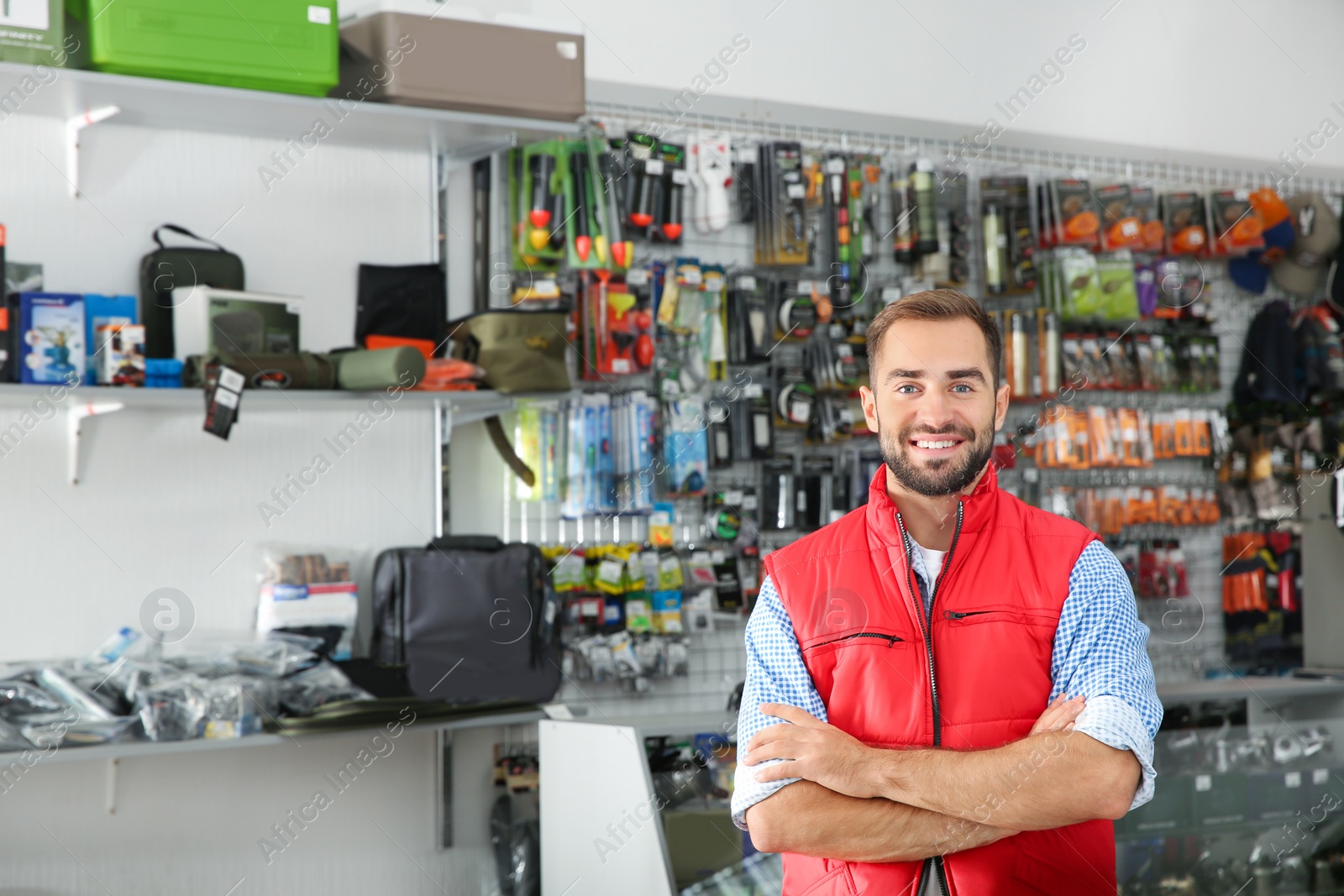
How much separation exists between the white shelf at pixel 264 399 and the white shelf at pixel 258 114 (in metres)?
0.74

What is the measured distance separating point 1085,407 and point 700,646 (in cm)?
203

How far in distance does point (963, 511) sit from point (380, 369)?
187 centimetres

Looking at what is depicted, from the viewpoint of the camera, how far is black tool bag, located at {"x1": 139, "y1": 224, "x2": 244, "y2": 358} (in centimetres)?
338

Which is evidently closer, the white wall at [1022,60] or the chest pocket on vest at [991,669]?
the chest pocket on vest at [991,669]

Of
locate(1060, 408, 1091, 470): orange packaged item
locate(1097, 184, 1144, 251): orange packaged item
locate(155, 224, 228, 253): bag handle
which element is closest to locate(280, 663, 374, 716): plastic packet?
locate(155, 224, 228, 253): bag handle

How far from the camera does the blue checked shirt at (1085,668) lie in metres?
1.59

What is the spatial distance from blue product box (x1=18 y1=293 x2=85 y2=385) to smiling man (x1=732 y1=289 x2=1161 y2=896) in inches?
83.7

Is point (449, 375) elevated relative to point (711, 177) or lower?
lower

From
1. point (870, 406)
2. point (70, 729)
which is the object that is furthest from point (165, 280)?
point (870, 406)

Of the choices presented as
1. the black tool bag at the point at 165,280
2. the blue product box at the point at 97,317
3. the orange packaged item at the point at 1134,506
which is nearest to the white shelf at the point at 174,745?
the blue product box at the point at 97,317

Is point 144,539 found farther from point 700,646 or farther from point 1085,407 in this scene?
point 1085,407

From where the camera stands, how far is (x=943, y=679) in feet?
5.45

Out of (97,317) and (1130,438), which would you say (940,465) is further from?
(1130,438)

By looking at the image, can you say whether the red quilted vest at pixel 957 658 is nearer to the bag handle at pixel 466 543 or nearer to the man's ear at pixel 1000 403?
the man's ear at pixel 1000 403
